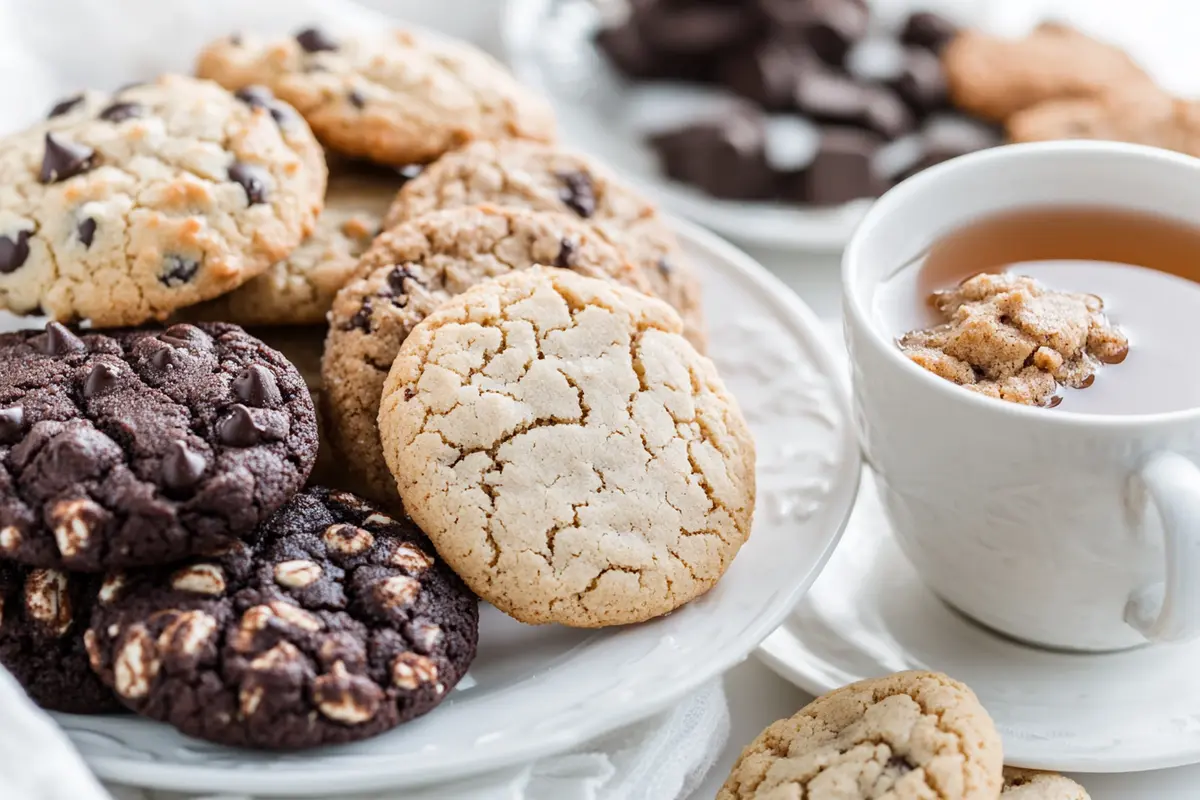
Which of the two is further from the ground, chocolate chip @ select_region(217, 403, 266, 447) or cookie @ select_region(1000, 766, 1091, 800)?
chocolate chip @ select_region(217, 403, 266, 447)

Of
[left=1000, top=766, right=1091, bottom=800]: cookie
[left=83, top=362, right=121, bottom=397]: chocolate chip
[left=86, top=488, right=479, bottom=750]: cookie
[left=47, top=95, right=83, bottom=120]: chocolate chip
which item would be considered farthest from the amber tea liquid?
[left=47, top=95, right=83, bottom=120]: chocolate chip

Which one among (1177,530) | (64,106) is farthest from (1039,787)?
(64,106)

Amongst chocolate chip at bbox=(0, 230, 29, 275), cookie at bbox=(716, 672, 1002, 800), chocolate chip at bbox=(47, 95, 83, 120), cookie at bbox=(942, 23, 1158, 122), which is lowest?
cookie at bbox=(942, 23, 1158, 122)

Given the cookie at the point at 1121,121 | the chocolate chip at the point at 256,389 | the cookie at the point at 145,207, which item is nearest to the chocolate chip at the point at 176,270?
the cookie at the point at 145,207

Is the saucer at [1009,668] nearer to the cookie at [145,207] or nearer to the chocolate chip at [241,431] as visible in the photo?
the chocolate chip at [241,431]

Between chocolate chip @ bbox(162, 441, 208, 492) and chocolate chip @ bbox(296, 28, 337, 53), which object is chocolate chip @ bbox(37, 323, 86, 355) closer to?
chocolate chip @ bbox(162, 441, 208, 492)

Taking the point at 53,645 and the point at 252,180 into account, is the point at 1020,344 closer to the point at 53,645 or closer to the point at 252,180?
the point at 252,180
